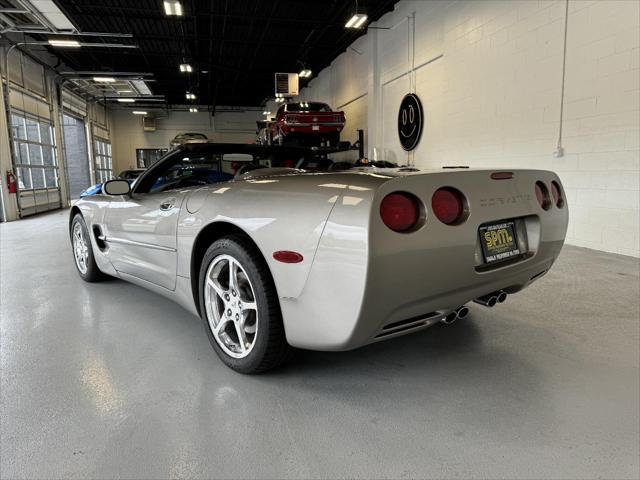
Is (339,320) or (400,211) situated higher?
(400,211)

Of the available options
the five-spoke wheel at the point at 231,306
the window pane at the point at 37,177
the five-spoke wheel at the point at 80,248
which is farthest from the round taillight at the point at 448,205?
the window pane at the point at 37,177

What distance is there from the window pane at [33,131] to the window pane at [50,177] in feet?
3.47

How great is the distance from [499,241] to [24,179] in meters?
12.7

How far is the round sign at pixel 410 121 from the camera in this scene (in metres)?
9.05

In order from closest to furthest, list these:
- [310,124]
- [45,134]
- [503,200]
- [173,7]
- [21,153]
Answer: [503,200] → [173,7] → [310,124] → [21,153] → [45,134]

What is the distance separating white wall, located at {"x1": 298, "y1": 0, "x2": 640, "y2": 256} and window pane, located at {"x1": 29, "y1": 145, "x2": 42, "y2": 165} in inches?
406

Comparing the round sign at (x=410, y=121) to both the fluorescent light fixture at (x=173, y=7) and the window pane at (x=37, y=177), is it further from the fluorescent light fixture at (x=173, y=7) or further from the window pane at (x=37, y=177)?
the window pane at (x=37, y=177)

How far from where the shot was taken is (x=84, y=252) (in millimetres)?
3654

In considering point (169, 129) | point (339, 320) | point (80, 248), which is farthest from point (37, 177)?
point (339, 320)

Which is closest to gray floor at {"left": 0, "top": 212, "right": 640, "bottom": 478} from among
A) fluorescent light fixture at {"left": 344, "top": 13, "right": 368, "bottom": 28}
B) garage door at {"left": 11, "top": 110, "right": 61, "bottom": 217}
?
A: fluorescent light fixture at {"left": 344, "top": 13, "right": 368, "bottom": 28}

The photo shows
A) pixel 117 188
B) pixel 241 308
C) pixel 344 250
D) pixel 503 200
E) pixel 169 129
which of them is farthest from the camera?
pixel 169 129

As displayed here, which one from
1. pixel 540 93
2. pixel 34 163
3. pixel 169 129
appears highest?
pixel 169 129

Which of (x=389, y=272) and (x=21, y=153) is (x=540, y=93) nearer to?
(x=389, y=272)

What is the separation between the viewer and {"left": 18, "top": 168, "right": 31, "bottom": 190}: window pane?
419 inches
